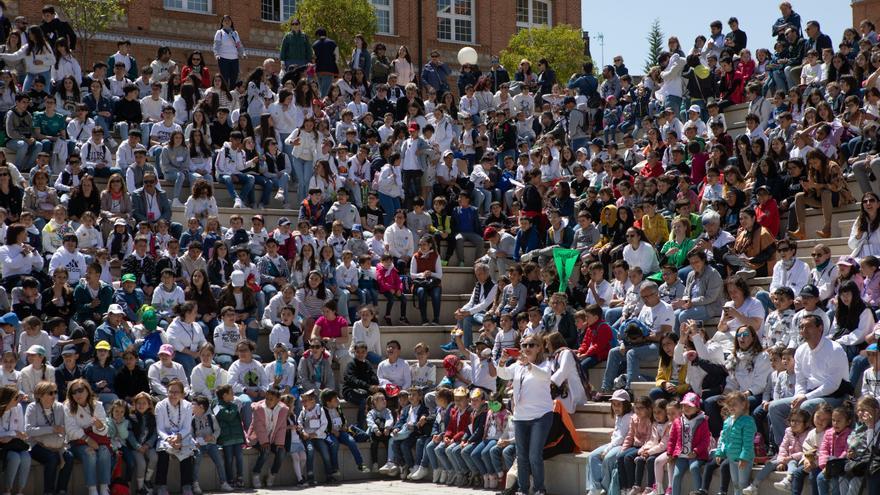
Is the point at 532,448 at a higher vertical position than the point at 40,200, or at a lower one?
lower

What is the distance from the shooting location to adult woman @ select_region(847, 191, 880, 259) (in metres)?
14.9

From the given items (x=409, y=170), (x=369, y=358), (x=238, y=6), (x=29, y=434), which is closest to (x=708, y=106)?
(x=409, y=170)

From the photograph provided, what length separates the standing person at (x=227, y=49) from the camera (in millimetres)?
26359

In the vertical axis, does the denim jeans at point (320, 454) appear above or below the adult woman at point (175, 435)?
below

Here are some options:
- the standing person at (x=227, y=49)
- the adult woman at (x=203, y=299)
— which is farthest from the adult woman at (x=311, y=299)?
the standing person at (x=227, y=49)

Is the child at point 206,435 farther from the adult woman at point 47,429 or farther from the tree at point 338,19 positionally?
the tree at point 338,19

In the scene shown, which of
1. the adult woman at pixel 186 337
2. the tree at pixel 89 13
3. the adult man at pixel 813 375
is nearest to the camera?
the adult man at pixel 813 375

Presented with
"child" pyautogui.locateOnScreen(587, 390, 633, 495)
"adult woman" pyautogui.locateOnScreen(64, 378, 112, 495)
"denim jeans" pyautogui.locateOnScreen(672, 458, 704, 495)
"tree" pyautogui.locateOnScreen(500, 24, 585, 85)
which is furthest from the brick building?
"denim jeans" pyautogui.locateOnScreen(672, 458, 704, 495)

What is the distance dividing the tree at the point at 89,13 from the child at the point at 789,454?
26914mm

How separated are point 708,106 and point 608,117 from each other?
403cm

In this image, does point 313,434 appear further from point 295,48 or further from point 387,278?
point 295,48

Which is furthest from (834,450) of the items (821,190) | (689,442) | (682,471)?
(821,190)

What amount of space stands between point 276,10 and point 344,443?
91.8ft

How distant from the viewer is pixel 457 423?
16.4m
